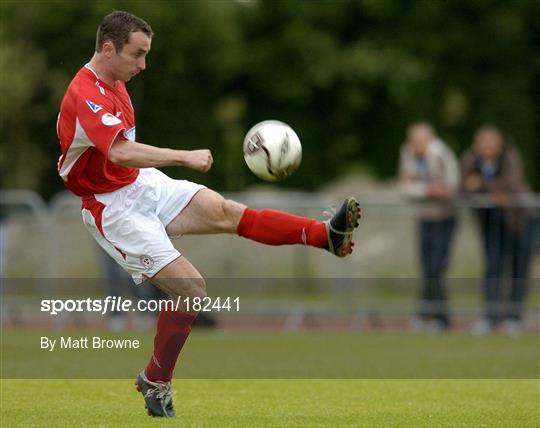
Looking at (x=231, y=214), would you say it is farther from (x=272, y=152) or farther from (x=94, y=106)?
(x=94, y=106)

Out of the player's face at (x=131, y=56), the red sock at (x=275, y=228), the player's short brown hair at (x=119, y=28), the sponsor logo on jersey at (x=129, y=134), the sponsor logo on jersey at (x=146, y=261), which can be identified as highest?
the player's short brown hair at (x=119, y=28)

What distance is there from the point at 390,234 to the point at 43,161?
11.8 metres

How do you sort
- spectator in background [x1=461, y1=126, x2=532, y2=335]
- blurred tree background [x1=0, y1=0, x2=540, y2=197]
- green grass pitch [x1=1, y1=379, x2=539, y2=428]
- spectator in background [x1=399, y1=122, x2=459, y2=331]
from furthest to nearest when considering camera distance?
blurred tree background [x1=0, y1=0, x2=540, y2=197], spectator in background [x1=399, y1=122, x2=459, y2=331], spectator in background [x1=461, y1=126, x2=532, y2=335], green grass pitch [x1=1, y1=379, x2=539, y2=428]

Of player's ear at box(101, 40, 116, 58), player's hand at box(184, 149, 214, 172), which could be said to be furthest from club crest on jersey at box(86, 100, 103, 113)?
player's hand at box(184, 149, 214, 172)

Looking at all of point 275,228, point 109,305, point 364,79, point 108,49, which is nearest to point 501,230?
point 109,305

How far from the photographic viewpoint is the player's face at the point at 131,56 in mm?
7430

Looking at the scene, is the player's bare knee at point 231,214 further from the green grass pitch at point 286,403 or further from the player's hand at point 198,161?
the green grass pitch at point 286,403

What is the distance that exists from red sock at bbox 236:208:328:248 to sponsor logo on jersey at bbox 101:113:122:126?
1.02 meters

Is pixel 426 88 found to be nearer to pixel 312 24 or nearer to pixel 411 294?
pixel 312 24

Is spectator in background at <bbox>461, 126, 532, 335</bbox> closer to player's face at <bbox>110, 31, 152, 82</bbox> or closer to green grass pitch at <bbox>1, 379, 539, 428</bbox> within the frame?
green grass pitch at <bbox>1, 379, 539, 428</bbox>

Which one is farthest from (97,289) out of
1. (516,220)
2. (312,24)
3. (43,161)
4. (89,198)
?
(312,24)

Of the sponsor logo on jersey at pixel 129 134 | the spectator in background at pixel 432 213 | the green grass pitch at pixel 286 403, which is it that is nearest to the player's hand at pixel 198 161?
the sponsor logo on jersey at pixel 129 134

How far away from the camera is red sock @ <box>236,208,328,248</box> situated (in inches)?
299

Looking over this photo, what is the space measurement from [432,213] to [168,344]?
830 cm
